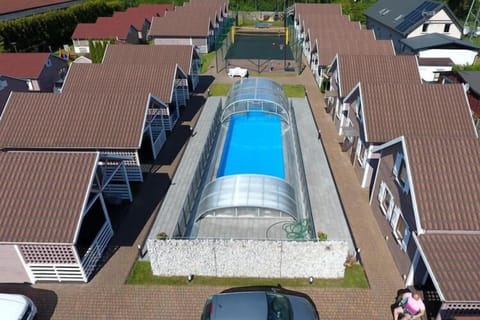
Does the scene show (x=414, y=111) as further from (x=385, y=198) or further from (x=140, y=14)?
(x=140, y=14)

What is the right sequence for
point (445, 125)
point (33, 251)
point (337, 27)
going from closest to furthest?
point (33, 251), point (445, 125), point (337, 27)

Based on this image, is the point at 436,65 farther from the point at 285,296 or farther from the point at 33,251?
the point at 33,251

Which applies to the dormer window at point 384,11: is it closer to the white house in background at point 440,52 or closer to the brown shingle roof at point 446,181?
the white house in background at point 440,52

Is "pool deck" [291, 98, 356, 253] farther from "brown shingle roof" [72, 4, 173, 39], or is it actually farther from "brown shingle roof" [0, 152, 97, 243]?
"brown shingle roof" [72, 4, 173, 39]

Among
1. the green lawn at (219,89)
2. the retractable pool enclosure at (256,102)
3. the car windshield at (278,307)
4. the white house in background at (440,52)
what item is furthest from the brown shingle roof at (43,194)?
the white house in background at (440,52)

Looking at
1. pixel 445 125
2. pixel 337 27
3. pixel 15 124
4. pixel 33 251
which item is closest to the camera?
pixel 33 251

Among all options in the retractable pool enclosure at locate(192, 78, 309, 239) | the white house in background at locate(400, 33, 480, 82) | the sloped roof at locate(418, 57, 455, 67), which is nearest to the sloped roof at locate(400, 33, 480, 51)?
the white house in background at locate(400, 33, 480, 82)

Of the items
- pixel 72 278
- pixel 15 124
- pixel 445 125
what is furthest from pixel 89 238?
pixel 445 125
